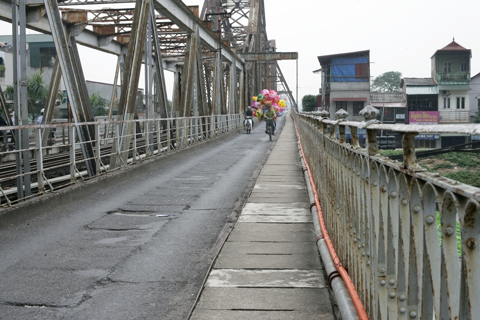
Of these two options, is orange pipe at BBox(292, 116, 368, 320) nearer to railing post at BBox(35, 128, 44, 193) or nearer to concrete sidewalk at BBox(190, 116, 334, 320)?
concrete sidewalk at BBox(190, 116, 334, 320)

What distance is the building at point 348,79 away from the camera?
175 feet

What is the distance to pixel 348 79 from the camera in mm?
54312

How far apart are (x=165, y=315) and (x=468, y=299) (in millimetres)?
2679

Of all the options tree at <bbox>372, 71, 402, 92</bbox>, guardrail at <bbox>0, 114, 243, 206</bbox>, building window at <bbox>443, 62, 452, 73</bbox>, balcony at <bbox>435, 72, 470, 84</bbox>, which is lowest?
guardrail at <bbox>0, 114, 243, 206</bbox>

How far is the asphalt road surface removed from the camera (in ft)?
13.2

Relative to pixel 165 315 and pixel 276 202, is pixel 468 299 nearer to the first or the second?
pixel 165 315

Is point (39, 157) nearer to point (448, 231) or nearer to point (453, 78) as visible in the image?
point (448, 231)

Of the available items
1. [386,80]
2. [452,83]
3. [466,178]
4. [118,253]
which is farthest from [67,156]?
[386,80]

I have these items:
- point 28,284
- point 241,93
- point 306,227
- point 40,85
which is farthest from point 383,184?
point 241,93

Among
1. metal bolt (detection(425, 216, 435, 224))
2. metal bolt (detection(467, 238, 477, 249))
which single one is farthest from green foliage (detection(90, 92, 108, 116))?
metal bolt (detection(467, 238, 477, 249))

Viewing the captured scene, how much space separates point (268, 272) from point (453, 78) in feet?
77.2

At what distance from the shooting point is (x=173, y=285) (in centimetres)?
446

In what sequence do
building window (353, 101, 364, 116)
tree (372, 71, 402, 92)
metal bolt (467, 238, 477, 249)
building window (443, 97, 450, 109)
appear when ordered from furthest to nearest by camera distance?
tree (372, 71, 402, 92), building window (353, 101, 364, 116), building window (443, 97, 450, 109), metal bolt (467, 238, 477, 249)

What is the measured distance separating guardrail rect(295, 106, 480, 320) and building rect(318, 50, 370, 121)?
50.3 meters
